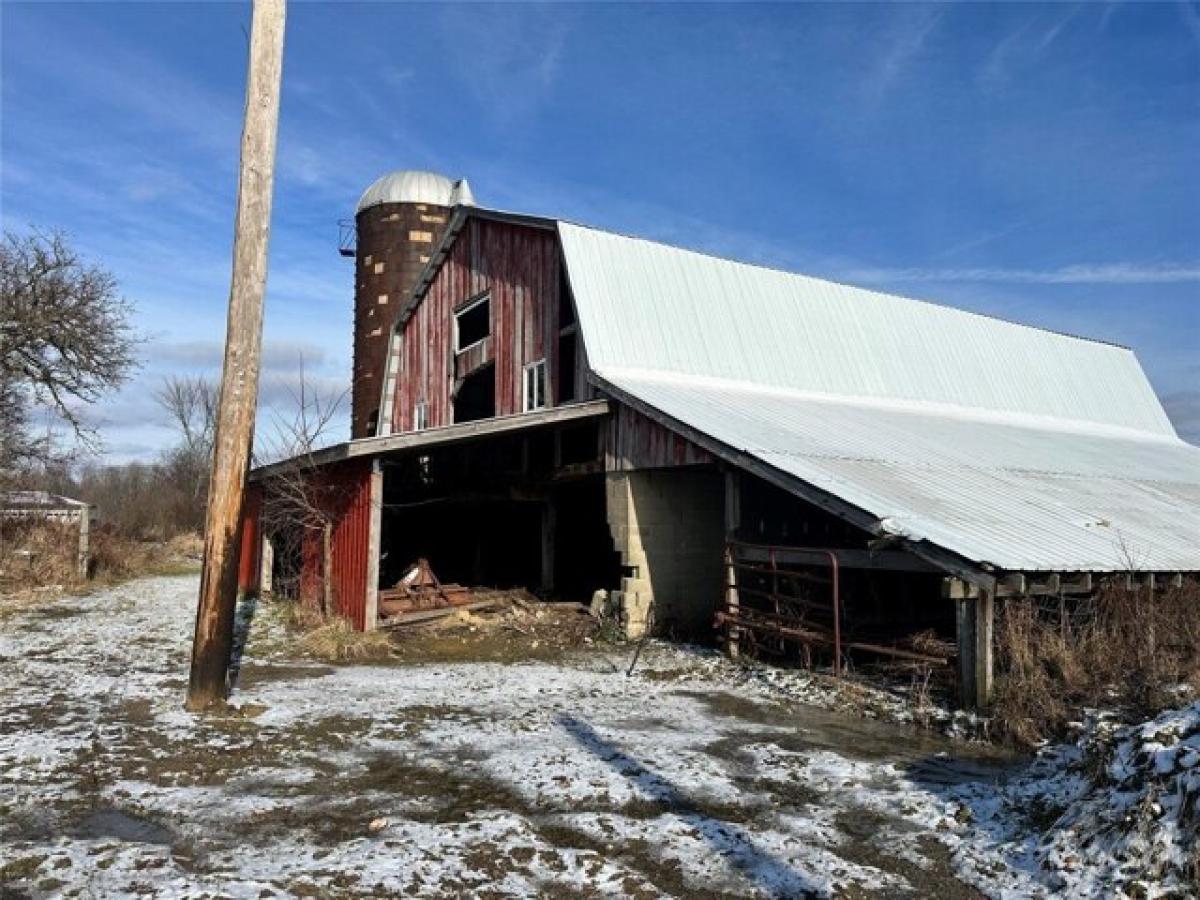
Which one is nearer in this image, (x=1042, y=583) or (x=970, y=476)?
(x=1042, y=583)

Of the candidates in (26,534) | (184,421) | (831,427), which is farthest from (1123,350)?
(184,421)

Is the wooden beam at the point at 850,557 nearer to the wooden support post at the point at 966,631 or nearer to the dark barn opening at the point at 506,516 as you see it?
A: the wooden support post at the point at 966,631

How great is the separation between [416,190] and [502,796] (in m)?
23.1

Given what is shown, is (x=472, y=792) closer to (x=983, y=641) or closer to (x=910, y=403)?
(x=983, y=641)

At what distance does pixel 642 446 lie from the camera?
13.4 m

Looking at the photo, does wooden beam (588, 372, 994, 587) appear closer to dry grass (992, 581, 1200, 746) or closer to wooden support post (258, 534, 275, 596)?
dry grass (992, 581, 1200, 746)

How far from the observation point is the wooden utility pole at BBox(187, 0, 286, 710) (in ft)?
26.7

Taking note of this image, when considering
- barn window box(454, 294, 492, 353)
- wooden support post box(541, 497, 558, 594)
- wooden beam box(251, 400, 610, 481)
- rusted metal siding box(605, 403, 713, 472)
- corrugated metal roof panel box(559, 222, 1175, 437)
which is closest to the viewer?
rusted metal siding box(605, 403, 713, 472)

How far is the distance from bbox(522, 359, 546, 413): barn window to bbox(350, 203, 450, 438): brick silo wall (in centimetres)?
779

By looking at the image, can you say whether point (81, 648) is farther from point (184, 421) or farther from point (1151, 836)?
point (184, 421)

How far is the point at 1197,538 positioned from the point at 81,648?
15.0 metres

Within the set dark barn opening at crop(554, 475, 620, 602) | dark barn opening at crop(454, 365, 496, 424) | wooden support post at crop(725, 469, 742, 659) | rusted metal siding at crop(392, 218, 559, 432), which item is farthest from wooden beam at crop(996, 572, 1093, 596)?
dark barn opening at crop(454, 365, 496, 424)

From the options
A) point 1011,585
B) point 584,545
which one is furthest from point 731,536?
point 584,545

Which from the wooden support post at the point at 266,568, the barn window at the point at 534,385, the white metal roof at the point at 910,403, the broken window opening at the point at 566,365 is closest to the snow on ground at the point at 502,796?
the white metal roof at the point at 910,403
